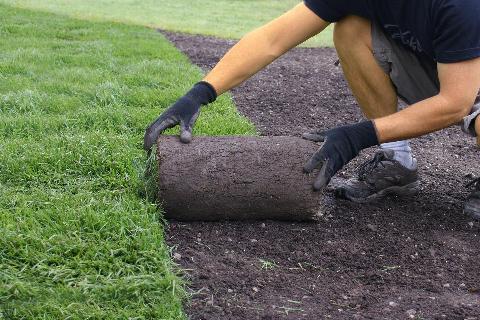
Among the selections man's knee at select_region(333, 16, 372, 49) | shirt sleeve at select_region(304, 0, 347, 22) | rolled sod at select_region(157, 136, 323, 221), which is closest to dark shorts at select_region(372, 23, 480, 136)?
man's knee at select_region(333, 16, 372, 49)

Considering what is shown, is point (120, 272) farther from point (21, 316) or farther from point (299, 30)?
point (299, 30)

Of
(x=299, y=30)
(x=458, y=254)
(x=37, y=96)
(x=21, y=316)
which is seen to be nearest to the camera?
(x=21, y=316)

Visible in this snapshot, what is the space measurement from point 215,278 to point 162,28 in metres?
6.72

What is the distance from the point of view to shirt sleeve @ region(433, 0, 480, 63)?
2807 mm

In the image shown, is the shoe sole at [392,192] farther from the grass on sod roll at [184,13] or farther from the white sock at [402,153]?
the grass on sod roll at [184,13]

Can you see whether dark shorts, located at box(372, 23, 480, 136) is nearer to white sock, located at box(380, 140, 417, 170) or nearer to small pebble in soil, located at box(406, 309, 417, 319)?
white sock, located at box(380, 140, 417, 170)

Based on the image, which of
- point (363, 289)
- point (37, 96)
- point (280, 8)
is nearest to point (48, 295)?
point (363, 289)

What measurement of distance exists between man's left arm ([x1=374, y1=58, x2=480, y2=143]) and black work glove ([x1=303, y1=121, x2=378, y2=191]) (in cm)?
5

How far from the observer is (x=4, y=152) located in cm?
355

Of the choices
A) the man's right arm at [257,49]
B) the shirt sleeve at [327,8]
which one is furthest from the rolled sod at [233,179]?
the shirt sleeve at [327,8]

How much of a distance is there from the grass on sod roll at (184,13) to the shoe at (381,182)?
17.0 ft

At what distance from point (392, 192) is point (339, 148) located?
716 mm

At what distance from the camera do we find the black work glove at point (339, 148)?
2.98 m

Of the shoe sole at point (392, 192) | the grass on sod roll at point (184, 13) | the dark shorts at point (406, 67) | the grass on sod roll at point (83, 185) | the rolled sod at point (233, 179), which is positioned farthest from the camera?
the grass on sod roll at point (184, 13)
